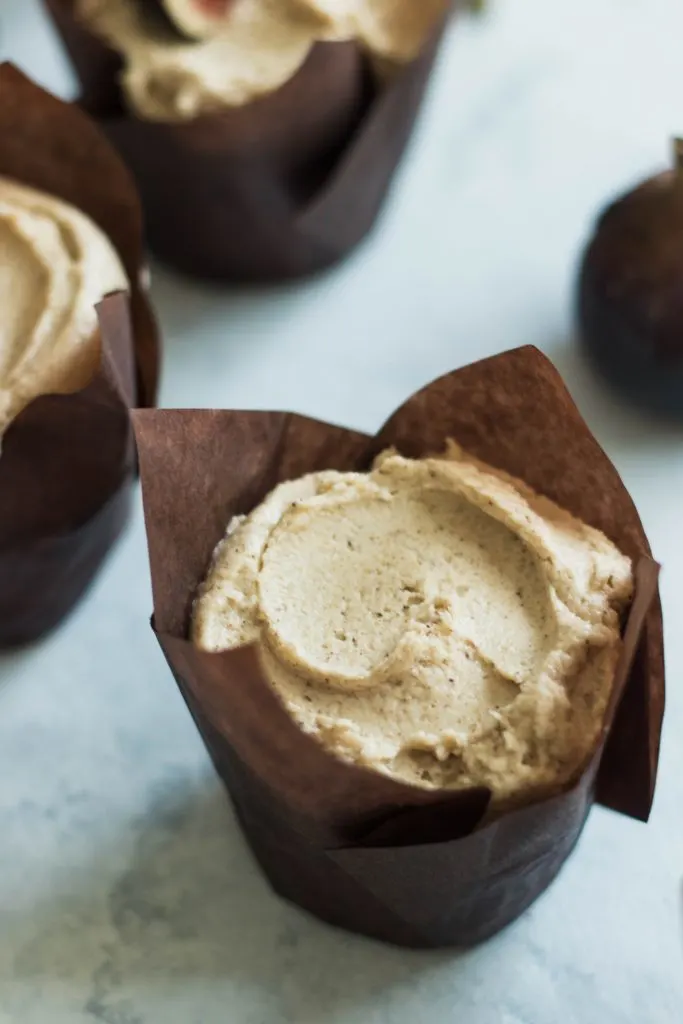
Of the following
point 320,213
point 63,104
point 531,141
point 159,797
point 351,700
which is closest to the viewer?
point 351,700

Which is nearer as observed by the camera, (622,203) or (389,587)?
(389,587)

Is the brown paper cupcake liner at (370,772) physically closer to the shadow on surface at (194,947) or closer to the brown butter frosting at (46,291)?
the shadow on surface at (194,947)

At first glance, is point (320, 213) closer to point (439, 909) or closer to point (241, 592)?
point (241, 592)

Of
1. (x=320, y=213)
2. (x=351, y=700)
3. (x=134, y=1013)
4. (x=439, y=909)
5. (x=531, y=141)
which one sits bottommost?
(x=134, y=1013)

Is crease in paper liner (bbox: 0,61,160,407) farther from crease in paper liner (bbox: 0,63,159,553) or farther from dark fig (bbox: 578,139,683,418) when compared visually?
dark fig (bbox: 578,139,683,418)

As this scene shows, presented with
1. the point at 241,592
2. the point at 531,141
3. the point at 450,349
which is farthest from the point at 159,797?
the point at 531,141

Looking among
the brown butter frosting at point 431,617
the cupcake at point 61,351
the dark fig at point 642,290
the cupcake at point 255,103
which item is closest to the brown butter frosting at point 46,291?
the cupcake at point 61,351
